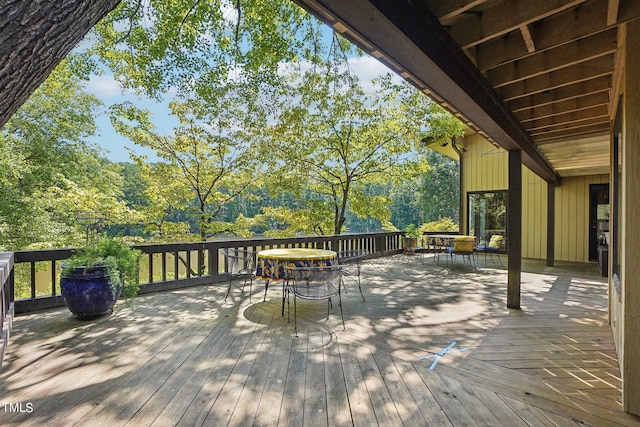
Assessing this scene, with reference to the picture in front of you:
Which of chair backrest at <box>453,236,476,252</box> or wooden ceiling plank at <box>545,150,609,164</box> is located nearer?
wooden ceiling plank at <box>545,150,609,164</box>

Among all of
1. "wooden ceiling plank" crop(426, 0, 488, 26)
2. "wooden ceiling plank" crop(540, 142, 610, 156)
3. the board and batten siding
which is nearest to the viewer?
"wooden ceiling plank" crop(426, 0, 488, 26)

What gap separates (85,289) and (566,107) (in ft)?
18.0

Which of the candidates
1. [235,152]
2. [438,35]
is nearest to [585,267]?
[438,35]

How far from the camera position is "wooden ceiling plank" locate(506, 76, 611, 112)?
288 centimetres

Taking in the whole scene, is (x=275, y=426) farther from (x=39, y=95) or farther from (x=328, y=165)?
(x=39, y=95)

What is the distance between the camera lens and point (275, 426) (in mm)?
1668

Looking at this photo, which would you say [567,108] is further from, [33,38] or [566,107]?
[33,38]

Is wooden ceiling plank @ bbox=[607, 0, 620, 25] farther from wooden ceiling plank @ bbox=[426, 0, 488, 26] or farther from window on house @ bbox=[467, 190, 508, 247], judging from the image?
window on house @ bbox=[467, 190, 508, 247]

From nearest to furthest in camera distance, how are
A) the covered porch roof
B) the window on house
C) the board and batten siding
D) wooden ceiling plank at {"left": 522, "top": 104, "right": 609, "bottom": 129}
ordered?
the covered porch roof
wooden ceiling plank at {"left": 522, "top": 104, "right": 609, "bottom": 129}
the board and batten siding
the window on house

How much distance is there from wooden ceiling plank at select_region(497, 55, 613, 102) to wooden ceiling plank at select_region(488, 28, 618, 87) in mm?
332

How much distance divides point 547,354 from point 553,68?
7.55 ft

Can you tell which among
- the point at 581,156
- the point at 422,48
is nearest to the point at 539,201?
the point at 581,156

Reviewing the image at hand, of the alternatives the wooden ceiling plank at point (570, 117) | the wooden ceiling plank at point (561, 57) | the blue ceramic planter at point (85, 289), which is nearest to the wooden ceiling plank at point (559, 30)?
the wooden ceiling plank at point (561, 57)

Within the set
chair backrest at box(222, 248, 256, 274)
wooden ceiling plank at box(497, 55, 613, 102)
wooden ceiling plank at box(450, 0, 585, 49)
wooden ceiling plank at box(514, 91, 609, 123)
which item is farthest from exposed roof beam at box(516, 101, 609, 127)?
chair backrest at box(222, 248, 256, 274)
